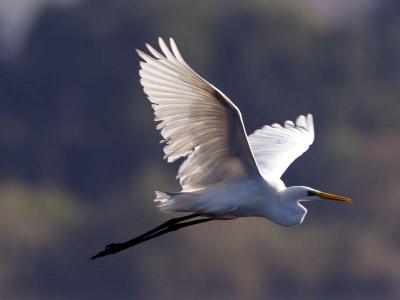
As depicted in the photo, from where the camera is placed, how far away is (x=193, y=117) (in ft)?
24.1

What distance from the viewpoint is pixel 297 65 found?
38.1 m

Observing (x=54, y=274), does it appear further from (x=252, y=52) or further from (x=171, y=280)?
(x=252, y=52)

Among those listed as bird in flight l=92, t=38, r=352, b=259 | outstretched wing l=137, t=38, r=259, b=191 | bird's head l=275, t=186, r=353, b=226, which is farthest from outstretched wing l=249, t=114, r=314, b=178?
outstretched wing l=137, t=38, r=259, b=191

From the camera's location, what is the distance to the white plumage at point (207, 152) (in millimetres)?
7199

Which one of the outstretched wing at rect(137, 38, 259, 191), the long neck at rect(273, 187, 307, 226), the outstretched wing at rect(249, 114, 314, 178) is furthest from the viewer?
the outstretched wing at rect(249, 114, 314, 178)

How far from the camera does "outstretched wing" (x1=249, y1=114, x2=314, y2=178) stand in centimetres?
846

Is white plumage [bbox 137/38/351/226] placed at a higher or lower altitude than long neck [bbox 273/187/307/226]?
higher

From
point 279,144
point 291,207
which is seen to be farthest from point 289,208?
point 279,144

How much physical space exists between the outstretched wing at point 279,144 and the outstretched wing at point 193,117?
2.10 ft

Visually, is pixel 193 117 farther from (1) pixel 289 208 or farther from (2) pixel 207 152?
(1) pixel 289 208

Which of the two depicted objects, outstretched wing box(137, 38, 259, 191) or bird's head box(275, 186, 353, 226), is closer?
outstretched wing box(137, 38, 259, 191)

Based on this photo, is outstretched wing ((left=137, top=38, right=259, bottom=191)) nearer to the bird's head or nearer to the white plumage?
the white plumage

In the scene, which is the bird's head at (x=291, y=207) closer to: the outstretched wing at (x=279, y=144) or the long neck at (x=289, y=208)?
the long neck at (x=289, y=208)

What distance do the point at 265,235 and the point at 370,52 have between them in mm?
10930
